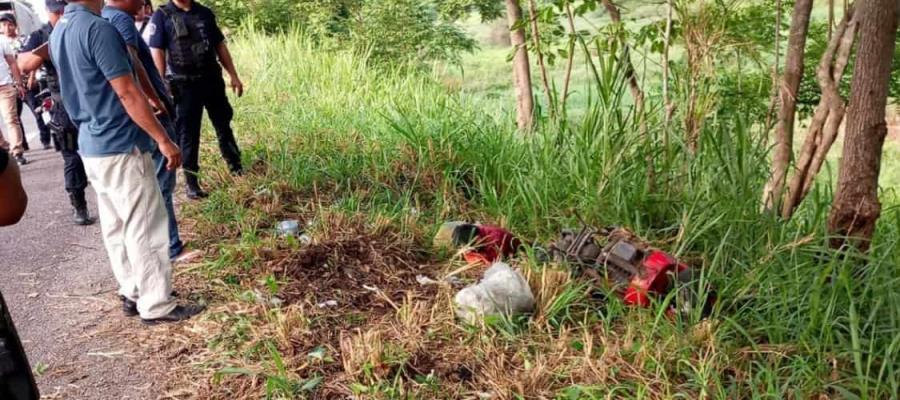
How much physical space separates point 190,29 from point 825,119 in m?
4.31

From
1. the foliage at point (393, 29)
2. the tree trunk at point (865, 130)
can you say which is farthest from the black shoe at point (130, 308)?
the foliage at point (393, 29)

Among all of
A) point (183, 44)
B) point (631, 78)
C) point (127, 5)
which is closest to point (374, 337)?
point (127, 5)

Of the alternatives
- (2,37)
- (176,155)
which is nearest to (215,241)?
(176,155)

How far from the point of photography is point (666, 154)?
13.9 ft

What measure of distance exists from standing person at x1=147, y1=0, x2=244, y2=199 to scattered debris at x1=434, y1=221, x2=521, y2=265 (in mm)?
2333

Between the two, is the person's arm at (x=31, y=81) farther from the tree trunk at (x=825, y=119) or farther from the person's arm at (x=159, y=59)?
the tree trunk at (x=825, y=119)

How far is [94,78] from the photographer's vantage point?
329 cm

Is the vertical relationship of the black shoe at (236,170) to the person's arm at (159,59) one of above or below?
below

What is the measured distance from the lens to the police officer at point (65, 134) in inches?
199

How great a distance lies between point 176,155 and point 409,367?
1581 millimetres

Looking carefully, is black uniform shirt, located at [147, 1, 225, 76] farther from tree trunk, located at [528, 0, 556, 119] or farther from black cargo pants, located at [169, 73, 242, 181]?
tree trunk, located at [528, 0, 556, 119]

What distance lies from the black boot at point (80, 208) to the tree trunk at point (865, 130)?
16.5 feet

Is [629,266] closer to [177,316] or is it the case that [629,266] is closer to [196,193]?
[177,316]

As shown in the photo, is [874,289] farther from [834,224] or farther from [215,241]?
[215,241]
